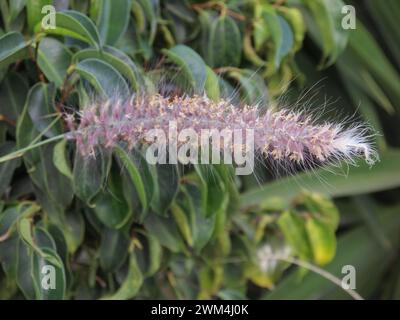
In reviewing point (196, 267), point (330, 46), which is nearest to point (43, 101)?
point (196, 267)

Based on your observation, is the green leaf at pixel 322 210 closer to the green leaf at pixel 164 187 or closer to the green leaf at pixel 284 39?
the green leaf at pixel 284 39

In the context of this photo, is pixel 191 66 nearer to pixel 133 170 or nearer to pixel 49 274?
pixel 133 170

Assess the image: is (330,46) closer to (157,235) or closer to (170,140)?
(157,235)

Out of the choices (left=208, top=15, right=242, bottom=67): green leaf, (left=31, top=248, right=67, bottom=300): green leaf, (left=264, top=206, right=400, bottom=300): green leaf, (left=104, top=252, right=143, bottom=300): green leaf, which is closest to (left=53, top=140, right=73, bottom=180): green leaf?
(left=31, top=248, right=67, bottom=300): green leaf

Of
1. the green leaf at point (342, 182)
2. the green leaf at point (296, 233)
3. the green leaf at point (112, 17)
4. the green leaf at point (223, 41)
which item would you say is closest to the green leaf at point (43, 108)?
the green leaf at point (112, 17)

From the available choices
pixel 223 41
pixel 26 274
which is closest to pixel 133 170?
pixel 26 274

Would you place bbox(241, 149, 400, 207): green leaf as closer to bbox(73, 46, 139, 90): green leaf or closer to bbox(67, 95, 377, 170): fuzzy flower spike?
bbox(73, 46, 139, 90): green leaf
